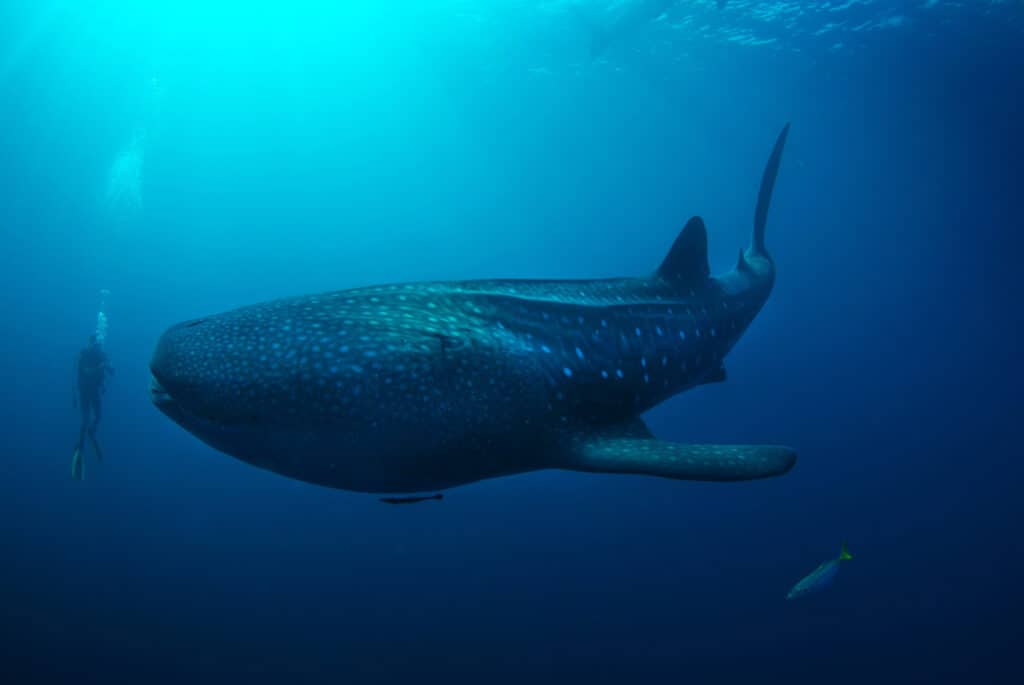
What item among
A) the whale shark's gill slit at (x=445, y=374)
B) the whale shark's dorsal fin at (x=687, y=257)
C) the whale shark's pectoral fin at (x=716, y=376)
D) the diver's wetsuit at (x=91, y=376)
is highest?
the whale shark's dorsal fin at (x=687, y=257)

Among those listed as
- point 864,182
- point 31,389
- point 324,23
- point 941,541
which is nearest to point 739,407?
point 941,541

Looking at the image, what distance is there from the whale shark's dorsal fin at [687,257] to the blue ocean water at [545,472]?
318 inches

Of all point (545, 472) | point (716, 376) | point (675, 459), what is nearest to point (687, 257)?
point (716, 376)

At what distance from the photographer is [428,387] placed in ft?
7.62

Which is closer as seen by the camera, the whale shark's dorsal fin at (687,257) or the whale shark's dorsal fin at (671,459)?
the whale shark's dorsal fin at (671,459)

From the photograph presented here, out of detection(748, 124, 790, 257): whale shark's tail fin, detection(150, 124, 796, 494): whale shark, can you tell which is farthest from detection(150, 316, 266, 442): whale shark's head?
detection(748, 124, 790, 257): whale shark's tail fin

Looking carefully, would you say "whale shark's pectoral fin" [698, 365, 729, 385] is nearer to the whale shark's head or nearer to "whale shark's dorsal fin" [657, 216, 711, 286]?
"whale shark's dorsal fin" [657, 216, 711, 286]

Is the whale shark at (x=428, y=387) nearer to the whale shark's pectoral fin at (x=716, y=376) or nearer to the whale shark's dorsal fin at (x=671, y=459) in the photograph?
the whale shark's dorsal fin at (x=671, y=459)

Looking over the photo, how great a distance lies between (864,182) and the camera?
55312mm

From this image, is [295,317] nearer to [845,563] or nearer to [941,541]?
[845,563]

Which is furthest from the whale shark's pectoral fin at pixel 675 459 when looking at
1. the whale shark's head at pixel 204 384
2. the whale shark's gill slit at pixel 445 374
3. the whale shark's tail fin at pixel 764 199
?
the whale shark's tail fin at pixel 764 199

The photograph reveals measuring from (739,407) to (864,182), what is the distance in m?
45.7

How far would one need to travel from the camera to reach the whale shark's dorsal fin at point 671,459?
2746mm

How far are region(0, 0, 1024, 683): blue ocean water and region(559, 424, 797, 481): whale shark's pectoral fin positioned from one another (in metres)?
8.41
